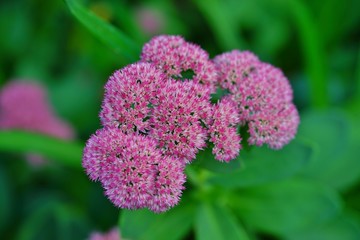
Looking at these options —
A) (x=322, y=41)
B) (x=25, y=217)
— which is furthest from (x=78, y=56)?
(x=322, y=41)

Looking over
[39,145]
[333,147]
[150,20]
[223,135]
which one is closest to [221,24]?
[150,20]

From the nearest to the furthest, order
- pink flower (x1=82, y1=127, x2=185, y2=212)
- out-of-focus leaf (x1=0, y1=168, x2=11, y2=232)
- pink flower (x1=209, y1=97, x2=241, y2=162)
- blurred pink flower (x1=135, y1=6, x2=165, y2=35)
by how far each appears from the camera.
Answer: pink flower (x1=82, y1=127, x2=185, y2=212)
pink flower (x1=209, y1=97, x2=241, y2=162)
out-of-focus leaf (x1=0, y1=168, x2=11, y2=232)
blurred pink flower (x1=135, y1=6, x2=165, y2=35)

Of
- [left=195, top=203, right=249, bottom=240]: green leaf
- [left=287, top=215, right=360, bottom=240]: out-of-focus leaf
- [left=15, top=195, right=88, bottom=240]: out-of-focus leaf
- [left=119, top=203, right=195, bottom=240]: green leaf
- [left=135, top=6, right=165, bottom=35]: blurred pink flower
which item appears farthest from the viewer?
[left=135, top=6, right=165, bottom=35]: blurred pink flower

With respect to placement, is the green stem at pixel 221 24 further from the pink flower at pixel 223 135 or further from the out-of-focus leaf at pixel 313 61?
the pink flower at pixel 223 135

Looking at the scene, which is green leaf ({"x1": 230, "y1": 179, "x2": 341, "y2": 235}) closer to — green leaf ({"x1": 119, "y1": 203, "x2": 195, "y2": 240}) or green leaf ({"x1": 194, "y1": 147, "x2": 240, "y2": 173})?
green leaf ({"x1": 119, "y1": 203, "x2": 195, "y2": 240})

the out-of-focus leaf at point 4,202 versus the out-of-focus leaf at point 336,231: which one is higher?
the out-of-focus leaf at point 336,231

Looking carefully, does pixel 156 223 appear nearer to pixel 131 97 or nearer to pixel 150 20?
pixel 131 97

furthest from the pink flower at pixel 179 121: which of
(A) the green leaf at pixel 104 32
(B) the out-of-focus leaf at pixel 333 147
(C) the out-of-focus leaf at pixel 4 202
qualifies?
(C) the out-of-focus leaf at pixel 4 202

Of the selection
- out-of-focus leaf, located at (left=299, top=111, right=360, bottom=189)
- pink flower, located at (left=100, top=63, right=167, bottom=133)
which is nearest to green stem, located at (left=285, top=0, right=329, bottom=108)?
out-of-focus leaf, located at (left=299, top=111, right=360, bottom=189)
